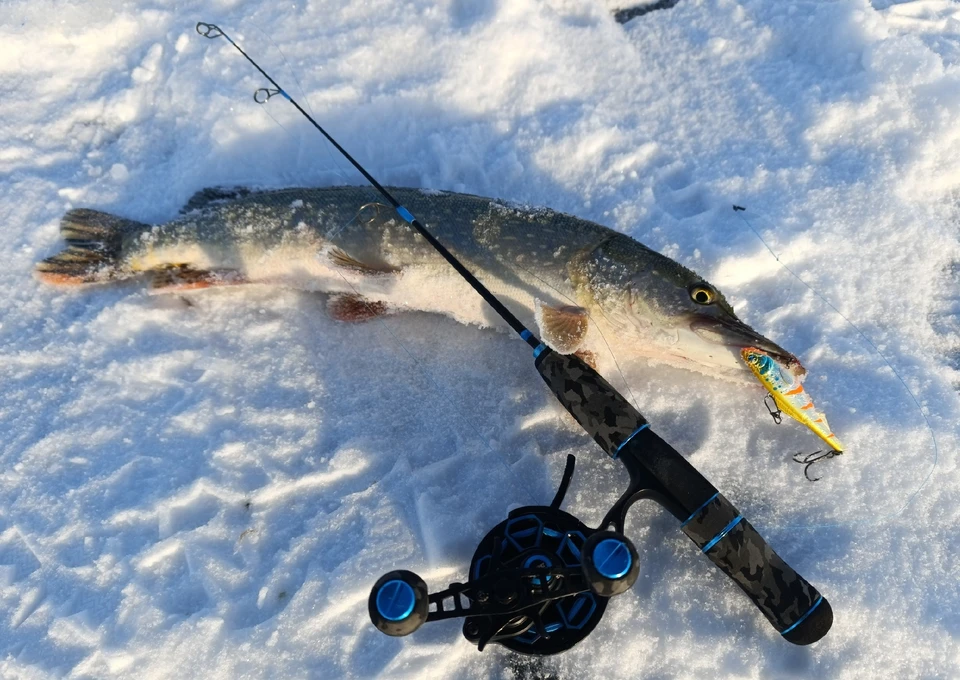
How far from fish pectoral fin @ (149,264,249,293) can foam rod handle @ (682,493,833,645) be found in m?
2.22

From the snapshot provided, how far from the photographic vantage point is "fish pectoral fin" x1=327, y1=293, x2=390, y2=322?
279 cm

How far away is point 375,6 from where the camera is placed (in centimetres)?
341

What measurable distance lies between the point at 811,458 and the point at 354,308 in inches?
79.3

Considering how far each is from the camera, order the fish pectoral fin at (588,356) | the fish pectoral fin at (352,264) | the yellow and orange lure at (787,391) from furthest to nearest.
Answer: the fish pectoral fin at (352,264) < the fish pectoral fin at (588,356) < the yellow and orange lure at (787,391)

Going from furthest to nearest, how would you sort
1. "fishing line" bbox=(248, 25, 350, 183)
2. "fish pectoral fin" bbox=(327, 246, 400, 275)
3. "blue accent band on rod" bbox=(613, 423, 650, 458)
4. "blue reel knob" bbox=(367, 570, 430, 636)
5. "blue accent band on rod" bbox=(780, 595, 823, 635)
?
"fishing line" bbox=(248, 25, 350, 183) → "fish pectoral fin" bbox=(327, 246, 400, 275) → "blue accent band on rod" bbox=(613, 423, 650, 458) → "blue accent band on rod" bbox=(780, 595, 823, 635) → "blue reel knob" bbox=(367, 570, 430, 636)

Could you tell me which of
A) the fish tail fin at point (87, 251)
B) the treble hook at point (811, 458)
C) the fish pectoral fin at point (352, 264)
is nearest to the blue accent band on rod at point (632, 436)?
the treble hook at point (811, 458)

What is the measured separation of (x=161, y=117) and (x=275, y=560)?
8.07 feet

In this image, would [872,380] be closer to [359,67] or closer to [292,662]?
[292,662]

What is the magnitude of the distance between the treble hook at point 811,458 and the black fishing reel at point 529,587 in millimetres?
921

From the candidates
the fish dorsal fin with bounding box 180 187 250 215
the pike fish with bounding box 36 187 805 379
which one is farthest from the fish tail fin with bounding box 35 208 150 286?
the fish dorsal fin with bounding box 180 187 250 215

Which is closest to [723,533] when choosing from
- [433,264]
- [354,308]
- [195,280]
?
[433,264]

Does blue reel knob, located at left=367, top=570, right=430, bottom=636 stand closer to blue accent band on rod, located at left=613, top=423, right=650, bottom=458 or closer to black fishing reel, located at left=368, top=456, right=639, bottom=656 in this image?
black fishing reel, located at left=368, top=456, right=639, bottom=656

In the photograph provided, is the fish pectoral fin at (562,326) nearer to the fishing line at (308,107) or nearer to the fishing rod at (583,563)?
the fishing rod at (583,563)

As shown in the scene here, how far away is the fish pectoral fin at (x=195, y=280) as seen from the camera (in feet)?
9.31
